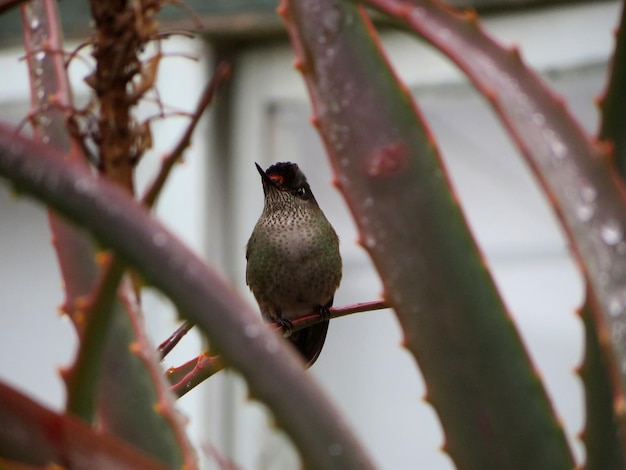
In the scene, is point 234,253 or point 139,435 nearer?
point 139,435

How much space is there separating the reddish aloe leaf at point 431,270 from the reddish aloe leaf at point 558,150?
0.07 m

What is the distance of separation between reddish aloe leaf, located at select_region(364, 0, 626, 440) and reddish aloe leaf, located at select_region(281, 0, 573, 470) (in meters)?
0.07

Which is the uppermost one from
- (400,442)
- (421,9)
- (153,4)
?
(153,4)

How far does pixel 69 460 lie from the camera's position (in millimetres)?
442

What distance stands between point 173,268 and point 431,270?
0.18 meters

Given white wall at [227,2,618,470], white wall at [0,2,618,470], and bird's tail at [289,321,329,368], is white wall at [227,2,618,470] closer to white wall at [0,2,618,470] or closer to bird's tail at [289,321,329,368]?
white wall at [0,2,618,470]

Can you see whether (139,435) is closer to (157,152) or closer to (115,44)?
(115,44)

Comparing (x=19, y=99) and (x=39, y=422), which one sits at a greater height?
(x=19, y=99)

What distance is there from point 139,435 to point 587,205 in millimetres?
289

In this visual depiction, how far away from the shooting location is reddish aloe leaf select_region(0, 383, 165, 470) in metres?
0.44

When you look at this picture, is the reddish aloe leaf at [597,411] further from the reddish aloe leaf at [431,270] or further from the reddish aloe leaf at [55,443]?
the reddish aloe leaf at [55,443]

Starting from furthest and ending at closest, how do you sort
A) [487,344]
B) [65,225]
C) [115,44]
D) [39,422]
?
[115,44]
[65,225]
[487,344]
[39,422]

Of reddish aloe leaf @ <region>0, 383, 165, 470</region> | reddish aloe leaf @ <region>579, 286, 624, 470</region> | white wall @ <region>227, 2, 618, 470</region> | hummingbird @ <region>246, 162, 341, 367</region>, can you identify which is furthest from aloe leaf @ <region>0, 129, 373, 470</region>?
white wall @ <region>227, 2, 618, 470</region>

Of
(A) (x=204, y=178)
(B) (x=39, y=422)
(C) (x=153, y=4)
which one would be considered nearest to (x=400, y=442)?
(A) (x=204, y=178)
